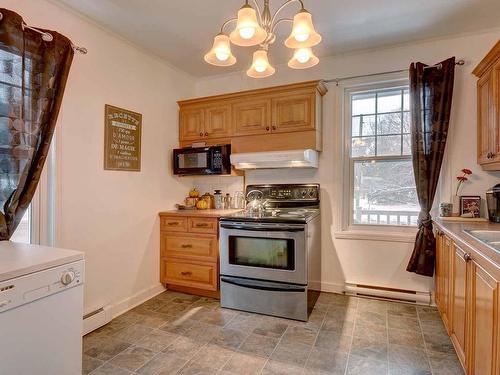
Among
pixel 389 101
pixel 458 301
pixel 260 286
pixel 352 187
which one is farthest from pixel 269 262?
pixel 389 101

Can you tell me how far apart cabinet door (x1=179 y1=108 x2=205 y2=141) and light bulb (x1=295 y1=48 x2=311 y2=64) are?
1780 millimetres

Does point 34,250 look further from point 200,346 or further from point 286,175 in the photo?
point 286,175

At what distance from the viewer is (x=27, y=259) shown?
132 centimetres

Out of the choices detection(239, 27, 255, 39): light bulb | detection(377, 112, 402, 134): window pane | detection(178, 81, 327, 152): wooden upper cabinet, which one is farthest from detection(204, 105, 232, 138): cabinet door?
detection(239, 27, 255, 39): light bulb

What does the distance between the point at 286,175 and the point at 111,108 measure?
1.88 metres

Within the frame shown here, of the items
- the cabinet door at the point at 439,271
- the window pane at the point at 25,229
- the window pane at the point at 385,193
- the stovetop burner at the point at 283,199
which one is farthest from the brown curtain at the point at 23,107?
the cabinet door at the point at 439,271

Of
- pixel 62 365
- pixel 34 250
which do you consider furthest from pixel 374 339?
pixel 34 250

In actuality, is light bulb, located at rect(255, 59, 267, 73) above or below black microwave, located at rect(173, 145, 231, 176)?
above

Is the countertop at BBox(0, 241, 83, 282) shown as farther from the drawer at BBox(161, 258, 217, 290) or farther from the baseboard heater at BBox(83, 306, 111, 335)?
the drawer at BBox(161, 258, 217, 290)

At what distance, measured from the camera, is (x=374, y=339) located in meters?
2.15

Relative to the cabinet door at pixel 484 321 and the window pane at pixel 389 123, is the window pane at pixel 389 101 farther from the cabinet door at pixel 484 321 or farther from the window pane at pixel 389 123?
the cabinet door at pixel 484 321

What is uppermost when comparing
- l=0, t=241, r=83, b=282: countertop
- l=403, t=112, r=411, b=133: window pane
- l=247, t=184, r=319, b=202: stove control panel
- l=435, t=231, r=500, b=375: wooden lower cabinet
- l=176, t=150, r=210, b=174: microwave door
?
l=403, t=112, r=411, b=133: window pane

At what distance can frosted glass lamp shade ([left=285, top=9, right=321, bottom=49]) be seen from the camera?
4.79 ft

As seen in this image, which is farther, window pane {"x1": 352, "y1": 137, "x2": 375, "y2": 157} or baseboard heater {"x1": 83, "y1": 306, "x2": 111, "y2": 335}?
window pane {"x1": 352, "y1": 137, "x2": 375, "y2": 157}
